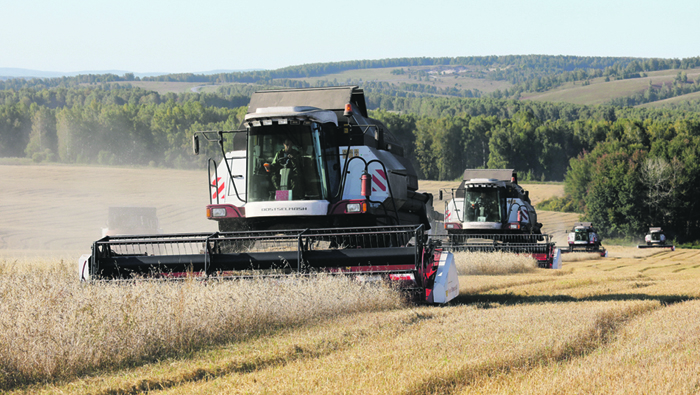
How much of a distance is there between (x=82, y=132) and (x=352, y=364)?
102 metres

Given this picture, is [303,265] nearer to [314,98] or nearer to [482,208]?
[314,98]

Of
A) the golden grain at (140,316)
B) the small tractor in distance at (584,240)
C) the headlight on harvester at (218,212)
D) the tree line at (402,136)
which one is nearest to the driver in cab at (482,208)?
the headlight on harvester at (218,212)

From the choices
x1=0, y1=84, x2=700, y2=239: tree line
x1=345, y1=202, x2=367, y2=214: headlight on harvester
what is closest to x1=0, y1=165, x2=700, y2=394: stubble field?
x1=345, y1=202, x2=367, y2=214: headlight on harvester

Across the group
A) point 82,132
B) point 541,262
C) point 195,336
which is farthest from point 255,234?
point 82,132

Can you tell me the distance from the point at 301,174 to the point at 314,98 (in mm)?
2530

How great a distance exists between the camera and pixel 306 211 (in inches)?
392

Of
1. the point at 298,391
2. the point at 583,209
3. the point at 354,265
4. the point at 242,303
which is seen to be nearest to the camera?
the point at 298,391

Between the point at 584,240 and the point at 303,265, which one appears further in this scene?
the point at 584,240

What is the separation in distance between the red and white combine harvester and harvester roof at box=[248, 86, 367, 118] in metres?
0.03

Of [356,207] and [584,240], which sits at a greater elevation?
[356,207]

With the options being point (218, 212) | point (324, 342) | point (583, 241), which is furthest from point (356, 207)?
point (583, 241)

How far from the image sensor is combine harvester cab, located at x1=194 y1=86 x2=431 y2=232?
33.5 ft

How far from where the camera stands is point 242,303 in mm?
7023

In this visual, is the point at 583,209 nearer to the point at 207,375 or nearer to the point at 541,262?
the point at 541,262
